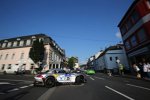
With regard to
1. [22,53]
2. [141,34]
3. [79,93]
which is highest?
[22,53]

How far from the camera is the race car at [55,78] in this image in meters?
11.0

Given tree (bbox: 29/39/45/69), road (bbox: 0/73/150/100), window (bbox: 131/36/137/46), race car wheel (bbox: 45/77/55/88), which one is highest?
tree (bbox: 29/39/45/69)

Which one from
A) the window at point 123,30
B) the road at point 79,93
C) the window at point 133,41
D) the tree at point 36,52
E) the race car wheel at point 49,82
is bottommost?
the road at point 79,93

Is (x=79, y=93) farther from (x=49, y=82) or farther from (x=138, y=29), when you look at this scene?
(x=138, y=29)

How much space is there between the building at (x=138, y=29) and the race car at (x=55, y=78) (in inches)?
431

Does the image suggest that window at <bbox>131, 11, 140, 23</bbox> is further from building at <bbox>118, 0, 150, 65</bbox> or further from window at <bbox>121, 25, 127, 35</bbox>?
window at <bbox>121, 25, 127, 35</bbox>

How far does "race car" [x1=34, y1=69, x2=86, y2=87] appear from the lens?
36.2 feet

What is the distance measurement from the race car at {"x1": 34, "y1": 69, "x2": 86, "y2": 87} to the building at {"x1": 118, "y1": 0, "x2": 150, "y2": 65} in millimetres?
10939

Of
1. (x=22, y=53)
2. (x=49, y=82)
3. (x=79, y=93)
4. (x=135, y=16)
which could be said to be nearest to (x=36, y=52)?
(x=22, y=53)

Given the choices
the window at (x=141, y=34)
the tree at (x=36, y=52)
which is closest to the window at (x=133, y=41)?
the window at (x=141, y=34)

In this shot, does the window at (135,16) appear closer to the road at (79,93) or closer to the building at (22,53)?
the road at (79,93)

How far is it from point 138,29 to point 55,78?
51.9ft

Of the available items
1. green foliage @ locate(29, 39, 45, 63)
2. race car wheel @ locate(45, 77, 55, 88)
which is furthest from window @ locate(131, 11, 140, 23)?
green foliage @ locate(29, 39, 45, 63)

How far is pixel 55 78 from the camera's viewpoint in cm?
1163
